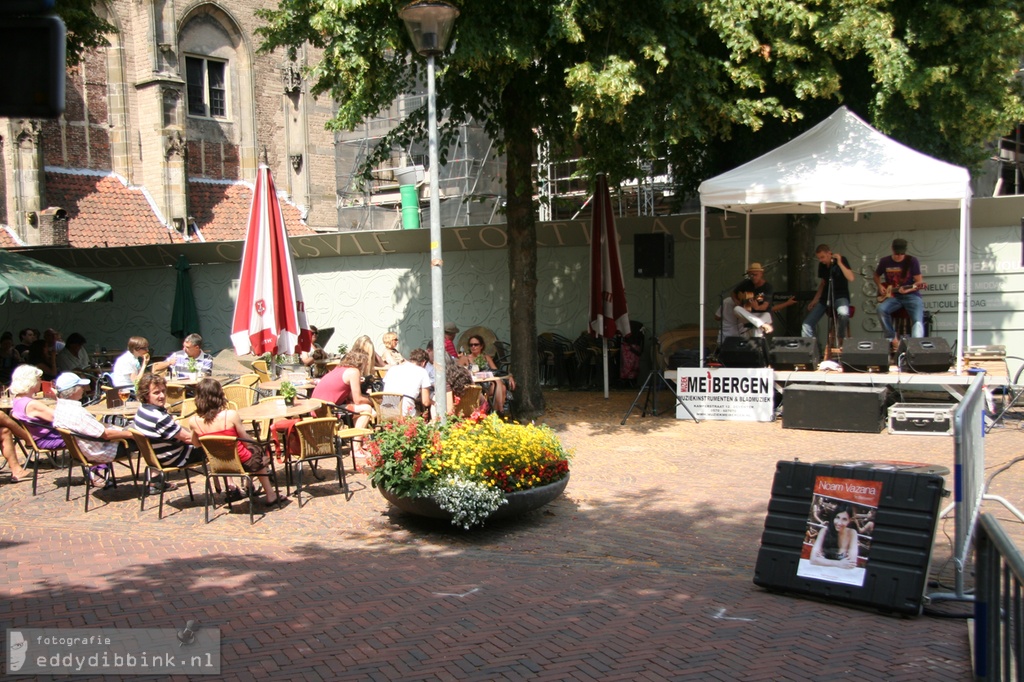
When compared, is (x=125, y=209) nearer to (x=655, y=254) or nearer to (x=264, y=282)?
(x=264, y=282)

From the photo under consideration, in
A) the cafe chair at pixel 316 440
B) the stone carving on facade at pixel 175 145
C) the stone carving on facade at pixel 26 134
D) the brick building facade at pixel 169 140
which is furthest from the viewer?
the stone carving on facade at pixel 175 145

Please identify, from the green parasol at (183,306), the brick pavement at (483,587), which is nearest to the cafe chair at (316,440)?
the brick pavement at (483,587)

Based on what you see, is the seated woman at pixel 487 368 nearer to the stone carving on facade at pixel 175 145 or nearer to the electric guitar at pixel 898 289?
the electric guitar at pixel 898 289

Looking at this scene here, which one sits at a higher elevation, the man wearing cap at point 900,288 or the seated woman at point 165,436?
the man wearing cap at point 900,288

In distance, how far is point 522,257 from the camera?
1327 centimetres

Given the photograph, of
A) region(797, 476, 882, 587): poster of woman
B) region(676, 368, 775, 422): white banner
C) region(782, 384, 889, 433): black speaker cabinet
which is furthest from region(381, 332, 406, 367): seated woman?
region(797, 476, 882, 587): poster of woman

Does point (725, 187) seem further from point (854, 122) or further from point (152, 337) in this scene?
point (152, 337)

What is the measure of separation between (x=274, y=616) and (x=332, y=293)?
1413cm

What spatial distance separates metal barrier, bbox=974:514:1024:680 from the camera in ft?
10.1

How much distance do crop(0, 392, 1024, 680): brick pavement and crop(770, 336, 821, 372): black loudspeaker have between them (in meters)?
2.54

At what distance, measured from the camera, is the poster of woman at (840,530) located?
5.64 metres

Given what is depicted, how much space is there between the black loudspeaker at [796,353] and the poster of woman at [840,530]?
22.5 ft

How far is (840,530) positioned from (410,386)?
5617 mm

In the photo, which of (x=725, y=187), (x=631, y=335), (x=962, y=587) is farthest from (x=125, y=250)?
(x=962, y=587)
